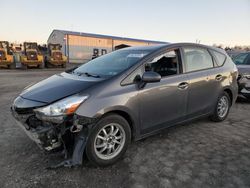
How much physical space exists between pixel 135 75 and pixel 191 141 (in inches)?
61.5

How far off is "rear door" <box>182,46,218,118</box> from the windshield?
2.92 ft

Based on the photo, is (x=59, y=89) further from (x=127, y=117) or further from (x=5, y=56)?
(x=5, y=56)

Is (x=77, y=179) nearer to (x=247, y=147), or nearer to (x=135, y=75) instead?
(x=135, y=75)

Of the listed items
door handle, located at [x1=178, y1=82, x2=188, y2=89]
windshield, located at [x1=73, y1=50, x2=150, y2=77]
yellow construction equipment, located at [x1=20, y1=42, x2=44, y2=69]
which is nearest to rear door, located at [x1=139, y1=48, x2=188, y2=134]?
door handle, located at [x1=178, y1=82, x2=188, y2=89]

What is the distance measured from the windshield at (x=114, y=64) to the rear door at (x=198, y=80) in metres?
0.89

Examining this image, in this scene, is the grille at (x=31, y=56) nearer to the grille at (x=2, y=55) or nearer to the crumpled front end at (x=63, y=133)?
the grille at (x=2, y=55)

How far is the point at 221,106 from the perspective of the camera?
15.4ft

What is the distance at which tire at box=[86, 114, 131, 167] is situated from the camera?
2734 millimetres

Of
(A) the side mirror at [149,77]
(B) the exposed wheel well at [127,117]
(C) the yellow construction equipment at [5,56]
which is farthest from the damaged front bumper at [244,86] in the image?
(C) the yellow construction equipment at [5,56]

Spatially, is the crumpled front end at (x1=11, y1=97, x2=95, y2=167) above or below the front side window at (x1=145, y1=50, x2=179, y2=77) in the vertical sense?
below

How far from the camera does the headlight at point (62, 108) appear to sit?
2.57m

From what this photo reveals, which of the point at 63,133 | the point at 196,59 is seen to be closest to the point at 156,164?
the point at 63,133

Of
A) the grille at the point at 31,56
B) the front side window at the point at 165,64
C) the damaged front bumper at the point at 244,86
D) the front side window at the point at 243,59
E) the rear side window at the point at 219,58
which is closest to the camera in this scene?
the front side window at the point at 165,64

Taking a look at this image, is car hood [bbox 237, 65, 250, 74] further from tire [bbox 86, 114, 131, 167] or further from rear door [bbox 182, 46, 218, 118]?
tire [bbox 86, 114, 131, 167]
